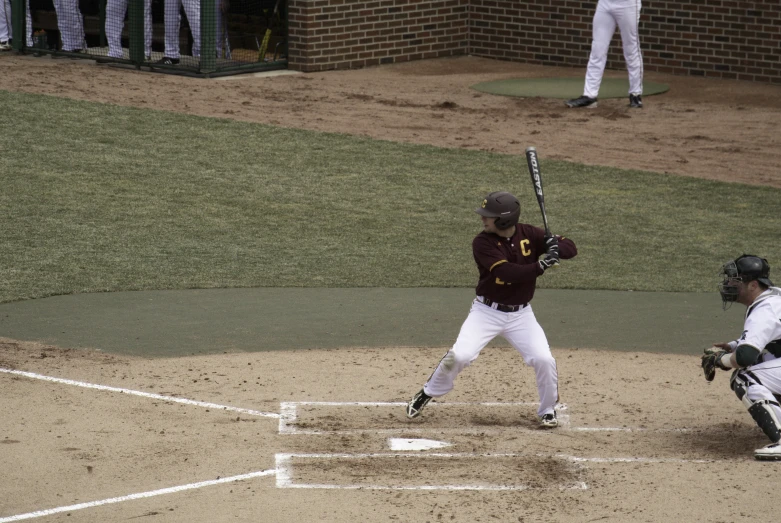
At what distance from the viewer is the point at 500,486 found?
20.7 ft

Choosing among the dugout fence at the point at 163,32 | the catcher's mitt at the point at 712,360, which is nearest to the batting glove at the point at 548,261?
the catcher's mitt at the point at 712,360

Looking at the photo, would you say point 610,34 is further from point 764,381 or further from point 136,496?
point 136,496

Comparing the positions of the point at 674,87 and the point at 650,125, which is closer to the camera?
the point at 650,125

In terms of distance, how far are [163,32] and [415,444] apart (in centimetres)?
1476

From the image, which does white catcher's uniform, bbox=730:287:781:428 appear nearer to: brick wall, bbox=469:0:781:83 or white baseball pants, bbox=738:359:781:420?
white baseball pants, bbox=738:359:781:420

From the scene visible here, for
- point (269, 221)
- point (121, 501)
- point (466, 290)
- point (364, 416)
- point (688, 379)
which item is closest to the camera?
point (121, 501)

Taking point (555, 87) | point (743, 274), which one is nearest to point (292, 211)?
point (743, 274)

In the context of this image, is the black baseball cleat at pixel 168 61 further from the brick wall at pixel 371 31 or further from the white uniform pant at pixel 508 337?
the white uniform pant at pixel 508 337

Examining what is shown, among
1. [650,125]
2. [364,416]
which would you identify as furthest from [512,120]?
[364,416]

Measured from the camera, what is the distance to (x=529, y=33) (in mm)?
21109

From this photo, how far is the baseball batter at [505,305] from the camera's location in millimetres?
7043

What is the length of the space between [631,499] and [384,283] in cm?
461

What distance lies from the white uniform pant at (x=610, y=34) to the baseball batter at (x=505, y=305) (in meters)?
10.1

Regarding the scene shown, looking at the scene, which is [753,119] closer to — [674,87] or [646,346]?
[674,87]
